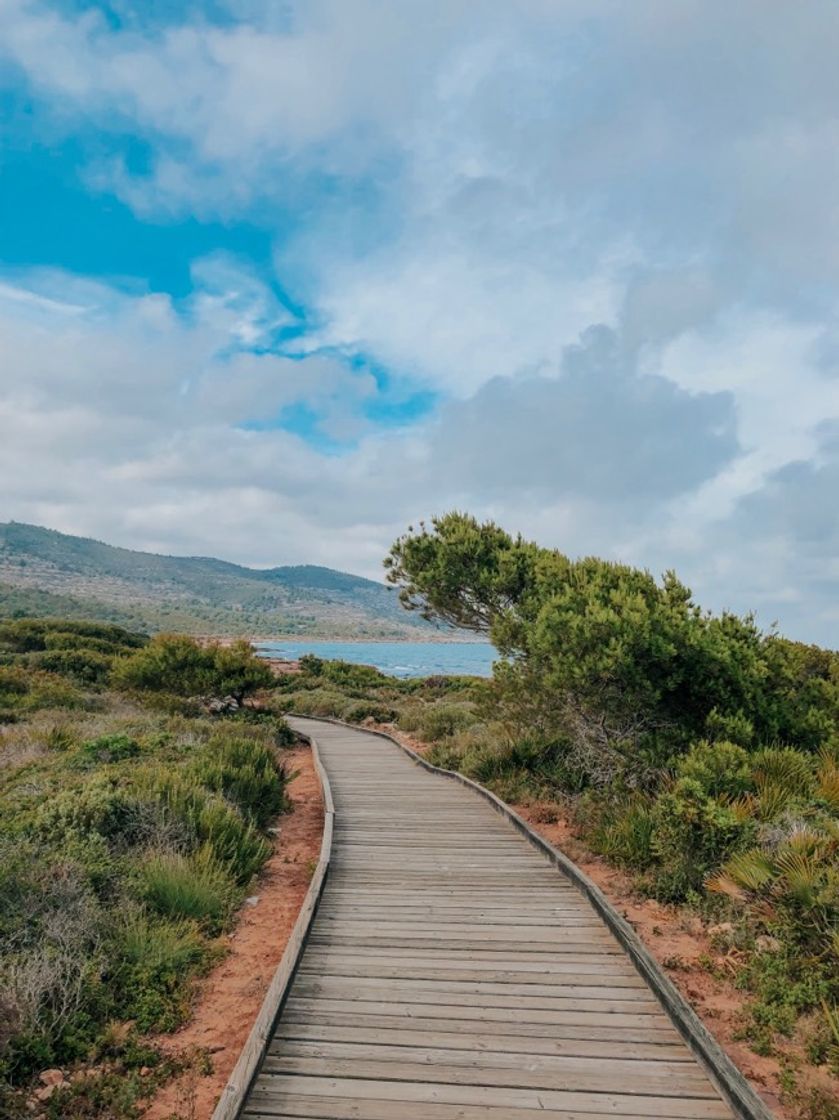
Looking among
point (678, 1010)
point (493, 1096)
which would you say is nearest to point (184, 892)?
point (493, 1096)

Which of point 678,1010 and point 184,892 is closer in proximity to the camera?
point 678,1010

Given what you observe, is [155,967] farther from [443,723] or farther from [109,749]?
[443,723]

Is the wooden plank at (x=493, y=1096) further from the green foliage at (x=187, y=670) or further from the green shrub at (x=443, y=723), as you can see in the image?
the green foliage at (x=187, y=670)

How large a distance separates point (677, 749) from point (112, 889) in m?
7.35

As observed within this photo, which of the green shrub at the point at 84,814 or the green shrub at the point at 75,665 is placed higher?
the green shrub at the point at 84,814

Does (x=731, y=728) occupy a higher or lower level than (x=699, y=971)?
higher

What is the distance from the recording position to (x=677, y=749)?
9195 millimetres

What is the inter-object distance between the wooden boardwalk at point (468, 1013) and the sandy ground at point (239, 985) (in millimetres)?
382

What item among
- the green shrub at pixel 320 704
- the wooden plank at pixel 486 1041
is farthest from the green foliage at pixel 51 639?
the wooden plank at pixel 486 1041

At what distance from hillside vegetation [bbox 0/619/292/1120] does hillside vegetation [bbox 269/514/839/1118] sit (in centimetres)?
408

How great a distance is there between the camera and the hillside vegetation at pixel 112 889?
388cm

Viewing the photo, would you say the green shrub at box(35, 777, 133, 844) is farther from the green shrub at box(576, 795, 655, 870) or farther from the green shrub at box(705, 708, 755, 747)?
the green shrub at box(705, 708, 755, 747)

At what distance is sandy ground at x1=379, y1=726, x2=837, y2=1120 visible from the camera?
12.4 feet

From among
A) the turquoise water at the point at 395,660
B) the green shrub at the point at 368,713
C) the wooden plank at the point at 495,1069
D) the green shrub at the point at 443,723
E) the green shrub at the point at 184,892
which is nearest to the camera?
the wooden plank at the point at 495,1069
